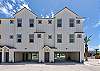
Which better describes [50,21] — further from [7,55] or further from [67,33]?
[7,55]

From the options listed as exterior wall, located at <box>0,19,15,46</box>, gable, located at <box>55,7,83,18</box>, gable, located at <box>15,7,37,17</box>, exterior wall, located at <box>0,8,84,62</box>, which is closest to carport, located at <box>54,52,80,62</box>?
exterior wall, located at <box>0,8,84,62</box>

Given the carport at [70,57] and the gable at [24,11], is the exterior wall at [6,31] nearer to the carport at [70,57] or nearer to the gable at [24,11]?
the gable at [24,11]

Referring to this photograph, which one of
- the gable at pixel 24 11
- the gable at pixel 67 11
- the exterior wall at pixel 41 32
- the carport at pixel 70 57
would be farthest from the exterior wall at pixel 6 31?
the carport at pixel 70 57

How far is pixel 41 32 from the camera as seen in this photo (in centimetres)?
4200

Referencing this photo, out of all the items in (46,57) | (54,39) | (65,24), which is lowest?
(46,57)

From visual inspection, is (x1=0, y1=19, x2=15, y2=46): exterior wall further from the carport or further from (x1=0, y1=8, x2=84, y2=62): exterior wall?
the carport

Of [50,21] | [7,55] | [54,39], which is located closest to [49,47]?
[54,39]

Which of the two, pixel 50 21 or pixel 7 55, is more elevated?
pixel 50 21

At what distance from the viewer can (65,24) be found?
42.5 meters

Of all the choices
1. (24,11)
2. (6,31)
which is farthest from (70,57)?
(6,31)

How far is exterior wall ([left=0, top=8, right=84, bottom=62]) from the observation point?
41.8 metres

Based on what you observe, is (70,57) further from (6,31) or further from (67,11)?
(6,31)

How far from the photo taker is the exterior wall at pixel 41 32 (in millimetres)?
41844

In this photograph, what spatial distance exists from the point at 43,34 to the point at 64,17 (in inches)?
191
